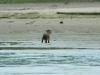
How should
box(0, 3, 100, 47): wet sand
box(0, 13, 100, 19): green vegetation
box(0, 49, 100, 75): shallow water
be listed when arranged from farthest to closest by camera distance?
box(0, 13, 100, 19): green vegetation < box(0, 3, 100, 47): wet sand < box(0, 49, 100, 75): shallow water

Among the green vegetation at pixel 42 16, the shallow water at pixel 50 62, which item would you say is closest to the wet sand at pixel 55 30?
the green vegetation at pixel 42 16

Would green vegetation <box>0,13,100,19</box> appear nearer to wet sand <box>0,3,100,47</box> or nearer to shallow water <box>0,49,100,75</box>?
wet sand <box>0,3,100,47</box>

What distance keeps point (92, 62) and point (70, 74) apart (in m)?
1.99

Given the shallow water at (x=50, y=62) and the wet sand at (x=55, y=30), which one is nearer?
the shallow water at (x=50, y=62)

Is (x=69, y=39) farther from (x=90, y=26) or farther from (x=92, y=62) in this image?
(x=92, y=62)

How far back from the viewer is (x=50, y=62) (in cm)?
1466

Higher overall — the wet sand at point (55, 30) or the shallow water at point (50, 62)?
the wet sand at point (55, 30)

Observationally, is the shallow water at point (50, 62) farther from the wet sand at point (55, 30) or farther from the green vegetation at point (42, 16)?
Result: the green vegetation at point (42, 16)

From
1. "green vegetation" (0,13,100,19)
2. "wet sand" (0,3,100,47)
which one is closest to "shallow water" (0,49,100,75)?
"wet sand" (0,3,100,47)

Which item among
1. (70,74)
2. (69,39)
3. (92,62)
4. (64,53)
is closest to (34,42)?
(69,39)

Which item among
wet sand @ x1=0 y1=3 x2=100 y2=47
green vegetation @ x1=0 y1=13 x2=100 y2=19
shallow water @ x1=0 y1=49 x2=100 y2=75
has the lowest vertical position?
shallow water @ x1=0 y1=49 x2=100 y2=75

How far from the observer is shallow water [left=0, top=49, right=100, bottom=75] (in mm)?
Answer: 13165

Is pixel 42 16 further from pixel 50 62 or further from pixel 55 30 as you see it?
pixel 50 62

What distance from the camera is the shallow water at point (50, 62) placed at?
13.2 m
